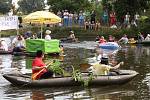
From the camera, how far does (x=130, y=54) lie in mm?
32656

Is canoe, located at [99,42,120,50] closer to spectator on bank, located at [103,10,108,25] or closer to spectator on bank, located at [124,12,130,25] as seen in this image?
spectator on bank, located at [124,12,130,25]

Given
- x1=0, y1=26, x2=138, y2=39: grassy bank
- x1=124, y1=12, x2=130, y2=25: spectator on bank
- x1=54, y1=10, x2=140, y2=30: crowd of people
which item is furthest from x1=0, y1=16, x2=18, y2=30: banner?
x1=124, y1=12, x2=130, y2=25: spectator on bank

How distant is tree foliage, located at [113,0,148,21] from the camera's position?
1834 inches

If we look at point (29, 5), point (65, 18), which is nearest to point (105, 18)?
point (65, 18)

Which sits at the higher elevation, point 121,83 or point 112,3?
point 112,3

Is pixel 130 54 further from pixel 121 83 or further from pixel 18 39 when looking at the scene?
pixel 121 83

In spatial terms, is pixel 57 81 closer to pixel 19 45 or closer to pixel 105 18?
pixel 19 45

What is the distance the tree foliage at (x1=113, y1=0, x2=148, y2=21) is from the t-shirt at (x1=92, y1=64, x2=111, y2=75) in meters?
29.0

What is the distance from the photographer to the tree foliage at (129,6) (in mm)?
46594

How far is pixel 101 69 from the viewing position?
18188 millimetres

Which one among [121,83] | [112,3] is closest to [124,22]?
[112,3]

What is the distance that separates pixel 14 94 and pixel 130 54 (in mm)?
16940

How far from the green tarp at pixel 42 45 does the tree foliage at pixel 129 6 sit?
1757 centimetres

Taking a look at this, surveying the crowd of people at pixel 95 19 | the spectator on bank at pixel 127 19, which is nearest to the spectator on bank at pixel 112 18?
the crowd of people at pixel 95 19
